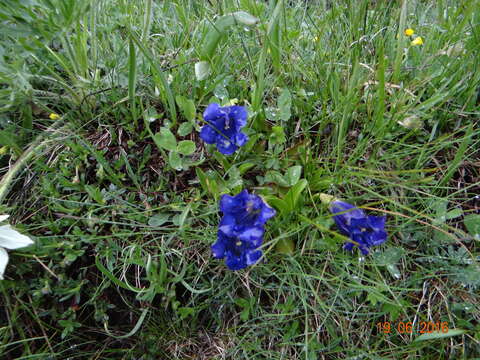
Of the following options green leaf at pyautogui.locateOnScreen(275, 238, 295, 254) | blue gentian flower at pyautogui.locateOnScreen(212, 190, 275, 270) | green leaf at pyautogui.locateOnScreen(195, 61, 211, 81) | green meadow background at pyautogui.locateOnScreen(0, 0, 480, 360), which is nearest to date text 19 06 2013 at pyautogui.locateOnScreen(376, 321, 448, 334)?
green meadow background at pyautogui.locateOnScreen(0, 0, 480, 360)

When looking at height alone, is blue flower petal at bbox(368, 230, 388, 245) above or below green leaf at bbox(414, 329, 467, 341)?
above

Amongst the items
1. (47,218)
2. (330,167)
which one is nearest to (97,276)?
(47,218)

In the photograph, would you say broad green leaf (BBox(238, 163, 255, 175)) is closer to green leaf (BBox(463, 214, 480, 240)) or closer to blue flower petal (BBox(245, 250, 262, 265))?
blue flower petal (BBox(245, 250, 262, 265))

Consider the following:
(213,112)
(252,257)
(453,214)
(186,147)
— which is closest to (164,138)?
(186,147)

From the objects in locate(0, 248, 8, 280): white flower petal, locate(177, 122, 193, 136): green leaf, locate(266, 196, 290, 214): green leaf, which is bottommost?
locate(266, 196, 290, 214): green leaf

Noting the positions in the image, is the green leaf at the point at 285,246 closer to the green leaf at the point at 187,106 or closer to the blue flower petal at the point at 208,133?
the blue flower petal at the point at 208,133

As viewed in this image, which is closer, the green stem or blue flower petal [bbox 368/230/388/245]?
blue flower petal [bbox 368/230/388/245]

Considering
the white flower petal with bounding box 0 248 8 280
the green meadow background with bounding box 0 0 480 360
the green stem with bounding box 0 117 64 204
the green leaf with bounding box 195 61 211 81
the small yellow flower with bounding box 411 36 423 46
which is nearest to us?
the white flower petal with bounding box 0 248 8 280

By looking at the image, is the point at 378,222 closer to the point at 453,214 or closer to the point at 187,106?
the point at 453,214
